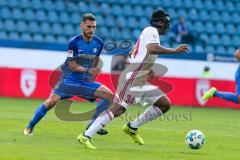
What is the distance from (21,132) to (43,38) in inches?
525

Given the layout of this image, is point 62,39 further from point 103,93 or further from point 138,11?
point 103,93

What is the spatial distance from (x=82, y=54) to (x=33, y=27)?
13.7 meters

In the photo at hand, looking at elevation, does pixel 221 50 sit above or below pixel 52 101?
below

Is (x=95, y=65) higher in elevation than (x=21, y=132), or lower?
higher

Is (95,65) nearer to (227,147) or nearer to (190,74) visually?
(227,147)

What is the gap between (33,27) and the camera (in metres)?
25.6

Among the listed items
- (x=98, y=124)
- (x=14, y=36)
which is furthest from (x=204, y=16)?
(x=98, y=124)

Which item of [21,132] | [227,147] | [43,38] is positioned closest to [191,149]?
[227,147]

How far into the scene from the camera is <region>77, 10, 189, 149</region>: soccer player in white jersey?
36.2 ft

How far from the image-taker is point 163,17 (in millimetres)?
11320

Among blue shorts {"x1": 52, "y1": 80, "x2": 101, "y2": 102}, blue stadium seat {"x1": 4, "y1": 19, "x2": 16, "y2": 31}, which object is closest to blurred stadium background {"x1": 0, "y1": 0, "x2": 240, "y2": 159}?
blue stadium seat {"x1": 4, "y1": 19, "x2": 16, "y2": 31}

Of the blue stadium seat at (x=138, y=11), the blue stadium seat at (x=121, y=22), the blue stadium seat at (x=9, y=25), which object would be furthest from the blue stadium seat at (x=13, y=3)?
the blue stadium seat at (x=138, y=11)

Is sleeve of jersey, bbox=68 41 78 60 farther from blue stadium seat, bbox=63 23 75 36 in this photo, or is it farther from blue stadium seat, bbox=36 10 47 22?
blue stadium seat, bbox=36 10 47 22

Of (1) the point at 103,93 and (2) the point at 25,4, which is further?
(2) the point at 25,4
